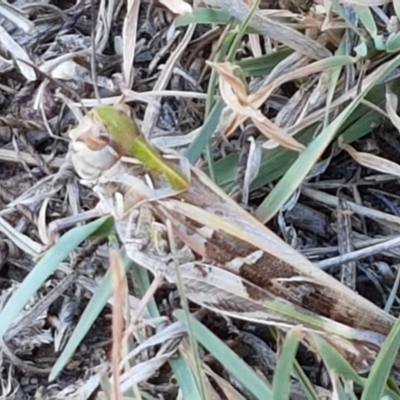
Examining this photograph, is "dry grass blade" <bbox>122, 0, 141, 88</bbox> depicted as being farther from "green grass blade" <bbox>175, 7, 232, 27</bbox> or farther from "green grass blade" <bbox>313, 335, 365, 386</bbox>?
"green grass blade" <bbox>313, 335, 365, 386</bbox>

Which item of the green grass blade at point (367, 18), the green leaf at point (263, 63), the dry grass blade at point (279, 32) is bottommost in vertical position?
the green leaf at point (263, 63)

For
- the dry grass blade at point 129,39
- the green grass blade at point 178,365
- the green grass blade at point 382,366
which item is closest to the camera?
the green grass blade at point 382,366

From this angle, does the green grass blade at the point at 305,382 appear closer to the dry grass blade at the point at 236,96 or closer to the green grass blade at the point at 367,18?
the dry grass blade at the point at 236,96

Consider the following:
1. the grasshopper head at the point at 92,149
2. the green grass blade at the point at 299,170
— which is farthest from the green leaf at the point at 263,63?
the grasshopper head at the point at 92,149

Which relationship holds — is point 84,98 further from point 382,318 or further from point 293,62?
point 382,318

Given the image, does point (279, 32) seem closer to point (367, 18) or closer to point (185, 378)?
point (367, 18)

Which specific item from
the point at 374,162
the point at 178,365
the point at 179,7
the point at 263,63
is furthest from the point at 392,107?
the point at 178,365

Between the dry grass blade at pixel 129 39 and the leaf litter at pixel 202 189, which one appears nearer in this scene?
the leaf litter at pixel 202 189
